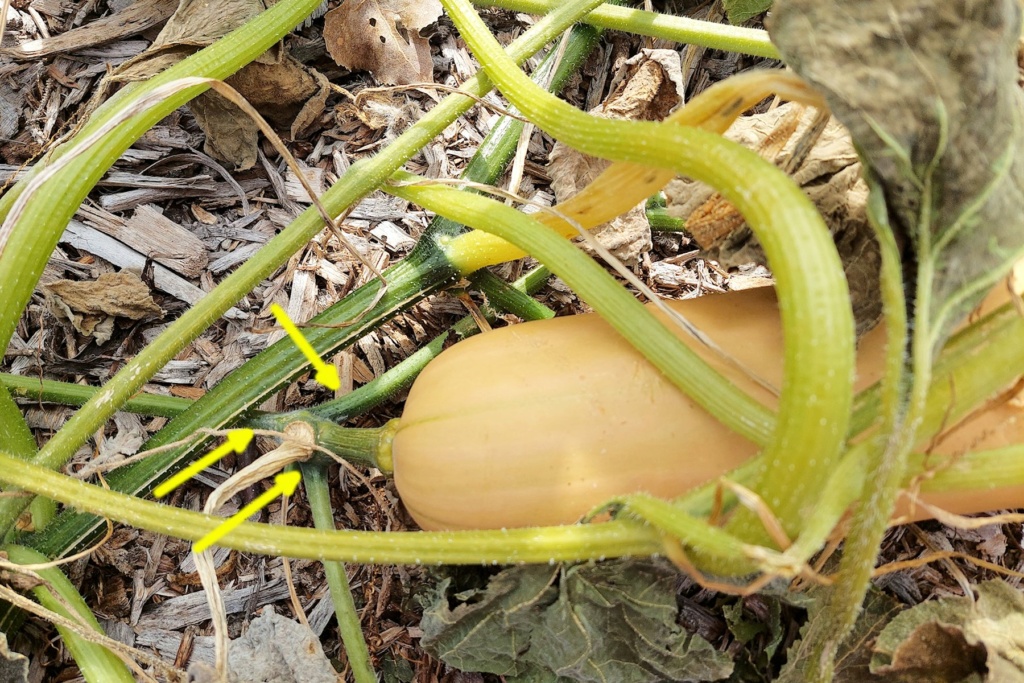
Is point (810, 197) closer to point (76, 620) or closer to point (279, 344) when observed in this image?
point (279, 344)

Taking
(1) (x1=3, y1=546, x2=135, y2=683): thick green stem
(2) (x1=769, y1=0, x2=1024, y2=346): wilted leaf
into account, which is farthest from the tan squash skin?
(1) (x1=3, y1=546, x2=135, y2=683): thick green stem

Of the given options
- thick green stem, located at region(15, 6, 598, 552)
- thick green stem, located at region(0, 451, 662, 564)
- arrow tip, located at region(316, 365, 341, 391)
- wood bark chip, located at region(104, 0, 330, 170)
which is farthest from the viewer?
wood bark chip, located at region(104, 0, 330, 170)

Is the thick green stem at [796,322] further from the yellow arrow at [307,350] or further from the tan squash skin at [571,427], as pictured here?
the yellow arrow at [307,350]

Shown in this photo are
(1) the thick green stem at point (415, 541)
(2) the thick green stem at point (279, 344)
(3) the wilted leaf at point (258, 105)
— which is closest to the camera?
(1) the thick green stem at point (415, 541)

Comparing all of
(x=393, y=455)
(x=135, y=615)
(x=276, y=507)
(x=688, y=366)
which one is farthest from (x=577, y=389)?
(x=135, y=615)

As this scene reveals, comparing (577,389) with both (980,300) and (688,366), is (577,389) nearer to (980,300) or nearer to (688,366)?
(688,366)

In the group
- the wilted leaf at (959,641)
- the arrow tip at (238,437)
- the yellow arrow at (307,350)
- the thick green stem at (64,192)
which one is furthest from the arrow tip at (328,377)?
the wilted leaf at (959,641)

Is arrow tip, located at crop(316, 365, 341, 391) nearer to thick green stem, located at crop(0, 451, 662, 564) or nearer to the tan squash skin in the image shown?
the tan squash skin
